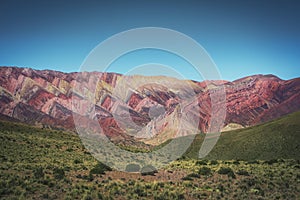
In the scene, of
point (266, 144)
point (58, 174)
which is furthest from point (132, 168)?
point (266, 144)

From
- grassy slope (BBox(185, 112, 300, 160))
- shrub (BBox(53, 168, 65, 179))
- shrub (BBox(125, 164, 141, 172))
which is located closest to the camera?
shrub (BBox(53, 168, 65, 179))

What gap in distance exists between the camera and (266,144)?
7438cm

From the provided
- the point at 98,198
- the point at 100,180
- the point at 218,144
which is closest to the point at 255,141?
the point at 218,144

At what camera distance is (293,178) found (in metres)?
29.5

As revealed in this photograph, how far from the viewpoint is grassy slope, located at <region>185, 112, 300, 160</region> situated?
223ft

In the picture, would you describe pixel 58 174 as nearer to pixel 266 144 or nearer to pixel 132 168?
pixel 132 168

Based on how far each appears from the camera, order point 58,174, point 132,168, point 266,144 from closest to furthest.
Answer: point 58,174, point 132,168, point 266,144

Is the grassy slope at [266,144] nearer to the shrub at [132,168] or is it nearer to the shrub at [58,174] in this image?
the shrub at [132,168]

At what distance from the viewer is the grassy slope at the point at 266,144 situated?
67.9 metres

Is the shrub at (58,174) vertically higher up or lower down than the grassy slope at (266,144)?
lower down

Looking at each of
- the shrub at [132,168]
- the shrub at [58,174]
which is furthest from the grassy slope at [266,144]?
the shrub at [58,174]

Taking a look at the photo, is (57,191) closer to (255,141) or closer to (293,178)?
(293,178)

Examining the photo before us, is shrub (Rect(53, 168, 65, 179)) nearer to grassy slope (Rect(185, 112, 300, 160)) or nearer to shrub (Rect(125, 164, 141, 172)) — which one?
shrub (Rect(125, 164, 141, 172))

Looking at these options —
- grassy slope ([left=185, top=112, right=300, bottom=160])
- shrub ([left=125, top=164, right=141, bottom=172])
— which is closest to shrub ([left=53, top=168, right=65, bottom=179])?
shrub ([left=125, top=164, right=141, bottom=172])
